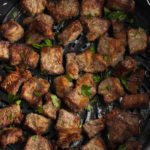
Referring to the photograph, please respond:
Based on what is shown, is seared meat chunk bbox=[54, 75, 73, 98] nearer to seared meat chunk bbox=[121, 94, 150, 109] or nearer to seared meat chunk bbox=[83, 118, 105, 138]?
seared meat chunk bbox=[83, 118, 105, 138]

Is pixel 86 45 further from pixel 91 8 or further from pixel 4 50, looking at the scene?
pixel 4 50

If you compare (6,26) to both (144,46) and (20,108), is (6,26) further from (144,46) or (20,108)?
(144,46)

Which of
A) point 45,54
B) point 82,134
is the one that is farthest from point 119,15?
point 82,134

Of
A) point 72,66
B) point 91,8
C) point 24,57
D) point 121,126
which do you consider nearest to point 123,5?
point 91,8

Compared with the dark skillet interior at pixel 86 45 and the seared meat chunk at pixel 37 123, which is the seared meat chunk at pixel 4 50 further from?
the seared meat chunk at pixel 37 123

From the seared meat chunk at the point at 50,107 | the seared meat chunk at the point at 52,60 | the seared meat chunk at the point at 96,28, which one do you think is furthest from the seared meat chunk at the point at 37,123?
the seared meat chunk at the point at 96,28

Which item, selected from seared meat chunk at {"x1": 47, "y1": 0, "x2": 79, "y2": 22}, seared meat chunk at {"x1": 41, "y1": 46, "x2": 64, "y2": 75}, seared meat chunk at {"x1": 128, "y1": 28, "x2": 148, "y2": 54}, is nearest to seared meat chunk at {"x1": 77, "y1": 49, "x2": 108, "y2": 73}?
seared meat chunk at {"x1": 41, "y1": 46, "x2": 64, "y2": 75}
